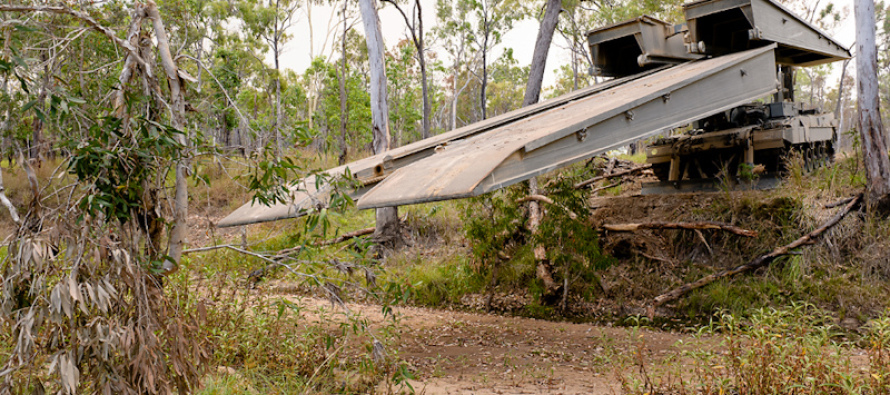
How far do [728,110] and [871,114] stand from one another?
171 centimetres

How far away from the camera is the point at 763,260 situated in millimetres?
7309

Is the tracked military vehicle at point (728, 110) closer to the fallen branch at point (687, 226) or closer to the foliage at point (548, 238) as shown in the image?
the fallen branch at point (687, 226)

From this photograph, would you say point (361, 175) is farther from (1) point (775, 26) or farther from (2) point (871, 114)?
(2) point (871, 114)

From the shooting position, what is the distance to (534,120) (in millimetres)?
6035

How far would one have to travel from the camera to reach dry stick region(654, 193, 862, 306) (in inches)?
282

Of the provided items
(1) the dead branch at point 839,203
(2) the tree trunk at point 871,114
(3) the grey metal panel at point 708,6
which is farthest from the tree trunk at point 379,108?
(2) the tree trunk at point 871,114

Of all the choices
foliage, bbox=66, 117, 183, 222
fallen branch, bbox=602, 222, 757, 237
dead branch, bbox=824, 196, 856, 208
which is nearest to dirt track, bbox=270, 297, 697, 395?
fallen branch, bbox=602, 222, 757, 237

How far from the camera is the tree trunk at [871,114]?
691 centimetres

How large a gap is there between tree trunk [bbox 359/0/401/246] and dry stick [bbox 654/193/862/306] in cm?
578

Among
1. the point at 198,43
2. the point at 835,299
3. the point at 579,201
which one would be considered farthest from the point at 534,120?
the point at 198,43

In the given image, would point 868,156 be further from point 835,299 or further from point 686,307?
point 686,307

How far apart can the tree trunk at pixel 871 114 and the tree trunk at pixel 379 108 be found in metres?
7.49

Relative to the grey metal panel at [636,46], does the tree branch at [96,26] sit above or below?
below

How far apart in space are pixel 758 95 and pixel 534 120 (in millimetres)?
2319
